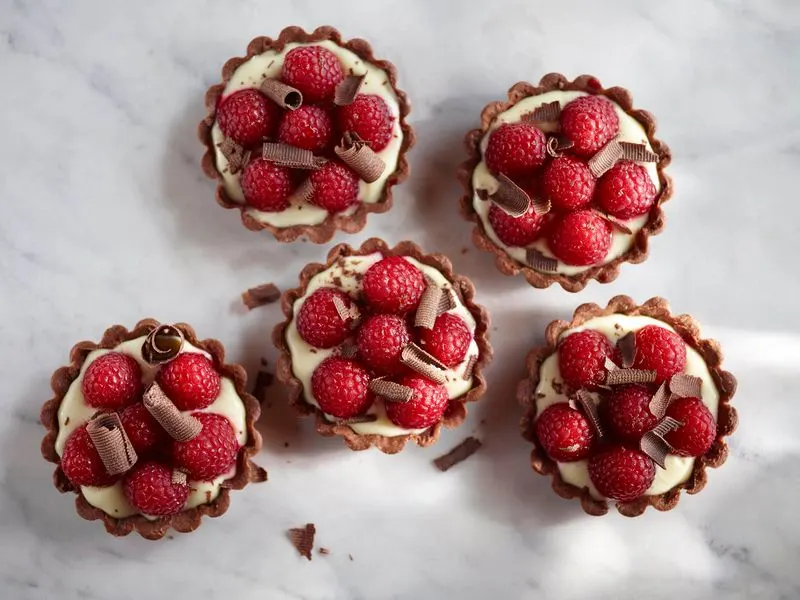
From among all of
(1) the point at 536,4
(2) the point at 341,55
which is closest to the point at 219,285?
(2) the point at 341,55

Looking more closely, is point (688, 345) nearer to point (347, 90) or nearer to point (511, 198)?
point (511, 198)

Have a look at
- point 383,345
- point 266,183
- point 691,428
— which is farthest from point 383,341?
point 691,428

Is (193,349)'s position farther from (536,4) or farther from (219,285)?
(536,4)

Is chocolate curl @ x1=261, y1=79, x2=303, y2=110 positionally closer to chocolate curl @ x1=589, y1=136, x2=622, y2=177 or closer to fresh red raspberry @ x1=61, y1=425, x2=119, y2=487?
chocolate curl @ x1=589, y1=136, x2=622, y2=177

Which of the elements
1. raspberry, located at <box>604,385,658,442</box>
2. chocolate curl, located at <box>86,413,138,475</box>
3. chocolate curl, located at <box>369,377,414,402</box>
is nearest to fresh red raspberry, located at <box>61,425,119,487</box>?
chocolate curl, located at <box>86,413,138,475</box>

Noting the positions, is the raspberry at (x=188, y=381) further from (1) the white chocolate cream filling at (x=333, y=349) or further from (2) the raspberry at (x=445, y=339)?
(2) the raspberry at (x=445, y=339)
